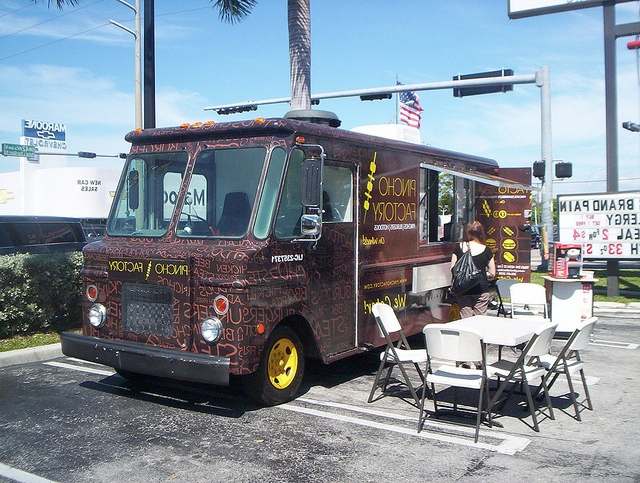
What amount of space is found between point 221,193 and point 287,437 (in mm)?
2337

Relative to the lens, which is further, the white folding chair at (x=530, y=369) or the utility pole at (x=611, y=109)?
the utility pole at (x=611, y=109)

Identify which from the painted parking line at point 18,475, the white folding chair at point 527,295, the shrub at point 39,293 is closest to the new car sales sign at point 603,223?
the white folding chair at point 527,295

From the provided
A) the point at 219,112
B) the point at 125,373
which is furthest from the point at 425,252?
the point at 219,112

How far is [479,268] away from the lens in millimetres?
7586

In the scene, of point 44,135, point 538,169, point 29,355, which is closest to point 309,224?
point 29,355

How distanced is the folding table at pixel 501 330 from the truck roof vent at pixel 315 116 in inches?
105

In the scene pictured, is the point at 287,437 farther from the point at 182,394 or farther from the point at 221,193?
the point at 221,193

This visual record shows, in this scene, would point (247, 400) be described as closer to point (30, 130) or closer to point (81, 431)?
point (81, 431)

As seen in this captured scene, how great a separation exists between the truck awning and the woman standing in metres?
1.22

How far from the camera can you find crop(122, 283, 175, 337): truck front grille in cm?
603

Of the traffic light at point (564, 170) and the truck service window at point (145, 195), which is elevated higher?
the traffic light at point (564, 170)

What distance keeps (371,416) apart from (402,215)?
9.23 feet

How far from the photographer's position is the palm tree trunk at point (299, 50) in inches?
452

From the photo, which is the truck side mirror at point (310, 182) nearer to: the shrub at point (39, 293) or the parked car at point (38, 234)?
the shrub at point (39, 293)
